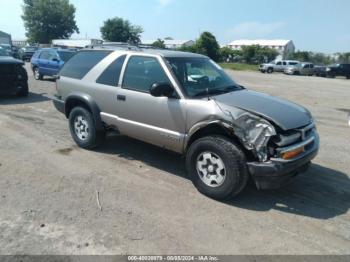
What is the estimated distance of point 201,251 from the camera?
3.29 metres

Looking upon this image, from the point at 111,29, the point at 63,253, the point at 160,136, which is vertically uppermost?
the point at 111,29

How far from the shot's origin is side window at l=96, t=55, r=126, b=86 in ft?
18.1

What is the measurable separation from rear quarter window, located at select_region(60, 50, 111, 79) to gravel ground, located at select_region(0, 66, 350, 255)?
137 cm

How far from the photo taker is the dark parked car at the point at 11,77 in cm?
1083

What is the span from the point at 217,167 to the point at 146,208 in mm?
1015

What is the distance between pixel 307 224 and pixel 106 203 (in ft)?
7.78

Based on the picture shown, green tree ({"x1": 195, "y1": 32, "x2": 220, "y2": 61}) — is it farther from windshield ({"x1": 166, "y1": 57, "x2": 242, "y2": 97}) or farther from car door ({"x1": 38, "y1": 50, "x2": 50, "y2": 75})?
windshield ({"x1": 166, "y1": 57, "x2": 242, "y2": 97})

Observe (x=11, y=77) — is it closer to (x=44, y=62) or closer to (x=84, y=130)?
(x=44, y=62)

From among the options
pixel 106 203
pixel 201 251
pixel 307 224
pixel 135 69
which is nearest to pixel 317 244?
pixel 307 224

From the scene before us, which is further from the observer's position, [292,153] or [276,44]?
[276,44]

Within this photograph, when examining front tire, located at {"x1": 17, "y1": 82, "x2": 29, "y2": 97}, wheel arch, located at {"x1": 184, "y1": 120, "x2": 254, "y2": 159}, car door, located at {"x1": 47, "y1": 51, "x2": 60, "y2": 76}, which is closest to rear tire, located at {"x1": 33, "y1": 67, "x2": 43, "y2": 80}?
car door, located at {"x1": 47, "y1": 51, "x2": 60, "y2": 76}

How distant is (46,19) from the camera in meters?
81.3

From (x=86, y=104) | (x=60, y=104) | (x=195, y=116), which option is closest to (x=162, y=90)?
(x=195, y=116)

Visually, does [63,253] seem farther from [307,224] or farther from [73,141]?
[73,141]
